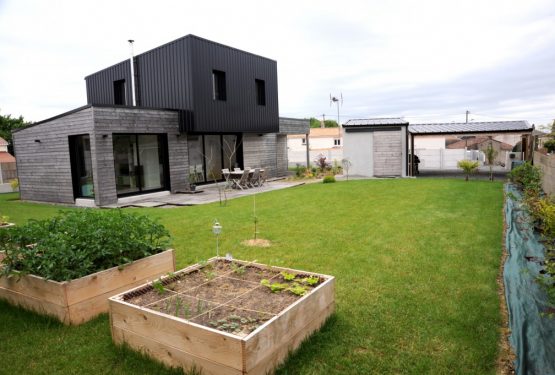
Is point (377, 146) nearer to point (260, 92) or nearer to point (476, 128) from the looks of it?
point (476, 128)

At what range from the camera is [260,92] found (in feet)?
63.5

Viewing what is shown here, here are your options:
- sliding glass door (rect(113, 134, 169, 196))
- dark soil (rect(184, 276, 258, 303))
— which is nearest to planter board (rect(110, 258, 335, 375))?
dark soil (rect(184, 276, 258, 303))

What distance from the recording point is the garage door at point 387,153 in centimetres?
2002

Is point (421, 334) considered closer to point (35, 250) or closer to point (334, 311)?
point (334, 311)

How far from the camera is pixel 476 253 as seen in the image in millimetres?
5910

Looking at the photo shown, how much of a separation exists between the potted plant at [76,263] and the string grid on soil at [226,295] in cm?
49

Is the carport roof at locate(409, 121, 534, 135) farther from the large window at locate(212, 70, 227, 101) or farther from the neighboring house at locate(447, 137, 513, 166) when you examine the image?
the large window at locate(212, 70, 227, 101)

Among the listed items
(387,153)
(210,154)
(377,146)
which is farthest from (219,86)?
(387,153)

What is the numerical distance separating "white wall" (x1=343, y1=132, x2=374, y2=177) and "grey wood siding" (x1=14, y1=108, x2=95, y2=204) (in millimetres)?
13162

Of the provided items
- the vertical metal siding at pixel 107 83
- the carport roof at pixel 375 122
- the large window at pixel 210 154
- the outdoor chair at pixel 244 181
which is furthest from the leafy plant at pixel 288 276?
the carport roof at pixel 375 122

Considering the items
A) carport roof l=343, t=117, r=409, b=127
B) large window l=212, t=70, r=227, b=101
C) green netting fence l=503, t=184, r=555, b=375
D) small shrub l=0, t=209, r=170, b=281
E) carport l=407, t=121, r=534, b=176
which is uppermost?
large window l=212, t=70, r=227, b=101

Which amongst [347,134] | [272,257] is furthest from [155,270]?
[347,134]

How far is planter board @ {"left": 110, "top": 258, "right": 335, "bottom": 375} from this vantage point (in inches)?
107

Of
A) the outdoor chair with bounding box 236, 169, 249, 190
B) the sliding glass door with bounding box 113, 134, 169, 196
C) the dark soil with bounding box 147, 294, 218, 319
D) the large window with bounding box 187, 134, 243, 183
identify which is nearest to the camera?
the dark soil with bounding box 147, 294, 218, 319
